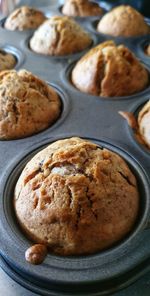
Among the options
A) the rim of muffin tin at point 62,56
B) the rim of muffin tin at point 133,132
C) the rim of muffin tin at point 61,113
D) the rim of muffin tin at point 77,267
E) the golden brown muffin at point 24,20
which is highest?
the golden brown muffin at point 24,20

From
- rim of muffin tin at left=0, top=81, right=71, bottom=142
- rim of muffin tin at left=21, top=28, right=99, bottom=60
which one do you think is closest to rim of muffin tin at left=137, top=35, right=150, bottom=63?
rim of muffin tin at left=21, top=28, right=99, bottom=60

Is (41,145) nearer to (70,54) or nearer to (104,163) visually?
(104,163)

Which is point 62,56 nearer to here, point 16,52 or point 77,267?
point 16,52

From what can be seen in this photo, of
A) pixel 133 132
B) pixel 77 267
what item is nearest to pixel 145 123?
pixel 133 132

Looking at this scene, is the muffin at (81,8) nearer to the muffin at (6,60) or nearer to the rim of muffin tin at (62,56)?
the rim of muffin tin at (62,56)

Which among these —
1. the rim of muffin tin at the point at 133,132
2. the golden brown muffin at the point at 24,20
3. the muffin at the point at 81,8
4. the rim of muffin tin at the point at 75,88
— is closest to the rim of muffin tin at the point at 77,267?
the rim of muffin tin at the point at 133,132

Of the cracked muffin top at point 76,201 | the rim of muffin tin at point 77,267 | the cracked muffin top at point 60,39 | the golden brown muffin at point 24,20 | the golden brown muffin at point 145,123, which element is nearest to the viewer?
the rim of muffin tin at point 77,267
